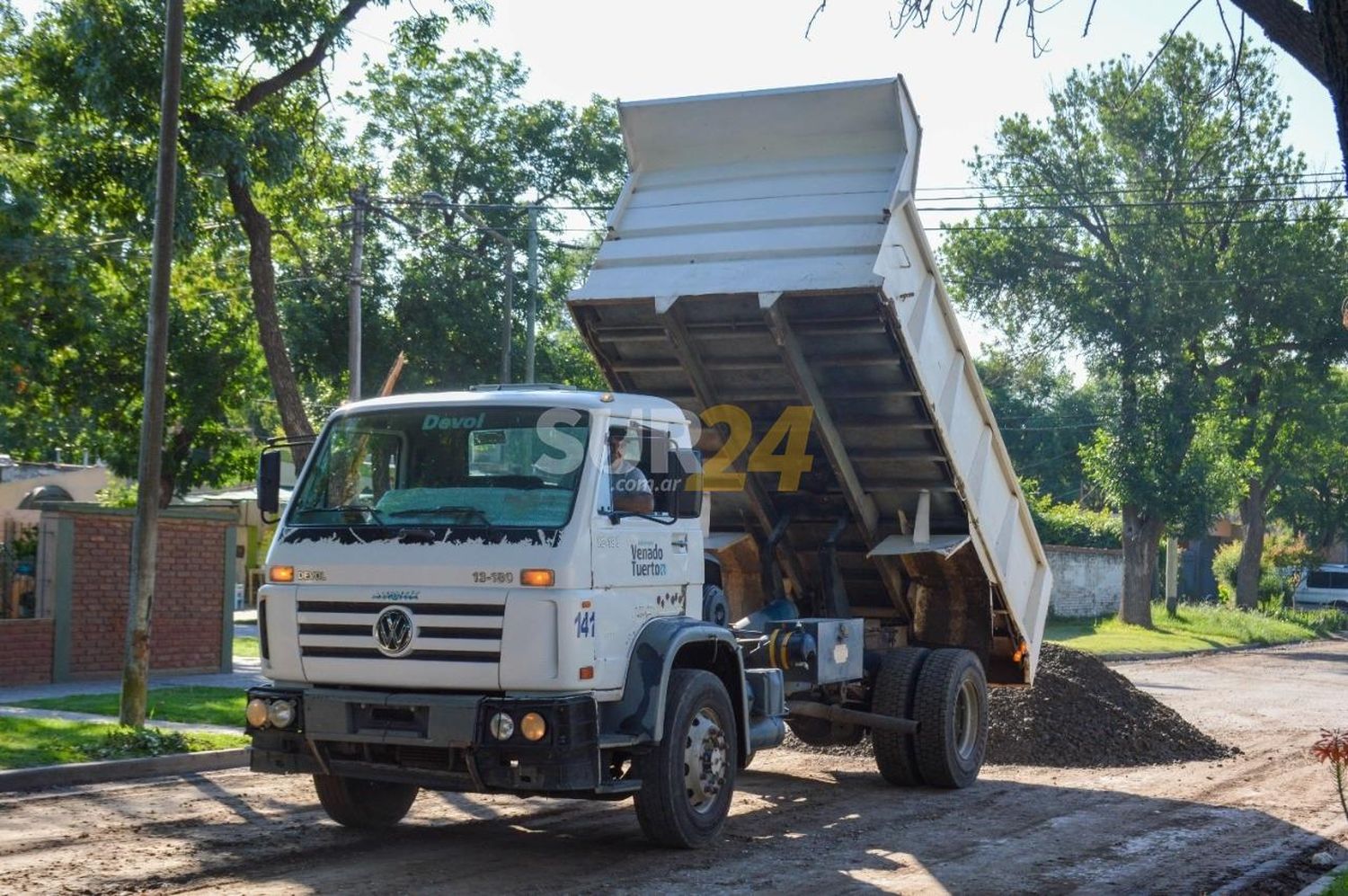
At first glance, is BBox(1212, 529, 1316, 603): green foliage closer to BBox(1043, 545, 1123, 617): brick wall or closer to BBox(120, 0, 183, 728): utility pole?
BBox(1043, 545, 1123, 617): brick wall

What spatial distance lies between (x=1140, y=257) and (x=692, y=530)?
3296 cm

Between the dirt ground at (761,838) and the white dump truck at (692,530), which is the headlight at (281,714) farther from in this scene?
the dirt ground at (761,838)

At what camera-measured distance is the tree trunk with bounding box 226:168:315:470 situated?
1655cm

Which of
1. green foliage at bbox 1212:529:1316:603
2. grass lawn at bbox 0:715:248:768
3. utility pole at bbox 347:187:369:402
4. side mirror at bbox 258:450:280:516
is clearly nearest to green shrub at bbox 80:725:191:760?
grass lawn at bbox 0:715:248:768

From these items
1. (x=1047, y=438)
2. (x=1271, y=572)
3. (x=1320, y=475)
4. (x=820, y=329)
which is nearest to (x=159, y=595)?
(x=820, y=329)

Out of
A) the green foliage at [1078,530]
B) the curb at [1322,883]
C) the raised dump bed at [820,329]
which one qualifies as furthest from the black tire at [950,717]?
the green foliage at [1078,530]

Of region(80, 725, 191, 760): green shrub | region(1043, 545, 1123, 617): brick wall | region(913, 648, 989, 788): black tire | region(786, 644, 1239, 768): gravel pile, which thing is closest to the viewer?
region(913, 648, 989, 788): black tire

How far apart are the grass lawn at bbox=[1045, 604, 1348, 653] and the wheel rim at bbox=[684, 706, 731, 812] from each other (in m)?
23.8

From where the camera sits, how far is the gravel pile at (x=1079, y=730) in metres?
13.6

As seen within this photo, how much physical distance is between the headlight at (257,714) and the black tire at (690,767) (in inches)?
83.2

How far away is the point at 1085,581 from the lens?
41938mm

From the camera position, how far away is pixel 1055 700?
1420 cm

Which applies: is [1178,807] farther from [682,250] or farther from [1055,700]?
[682,250]

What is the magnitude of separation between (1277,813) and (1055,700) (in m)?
3.32
